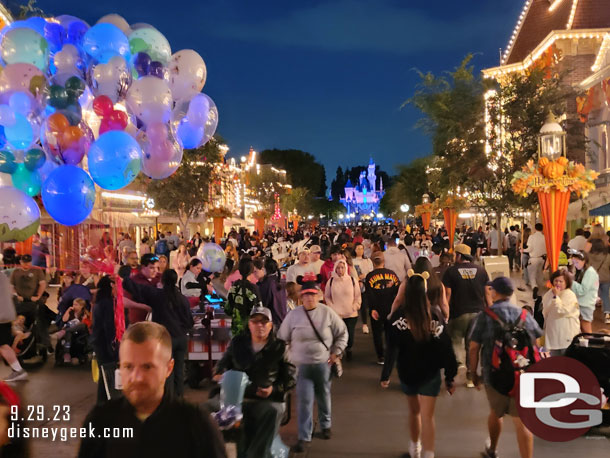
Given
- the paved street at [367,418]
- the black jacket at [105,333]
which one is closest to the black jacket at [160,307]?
the black jacket at [105,333]

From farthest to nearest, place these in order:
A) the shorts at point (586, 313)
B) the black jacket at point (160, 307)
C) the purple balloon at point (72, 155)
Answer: the shorts at point (586, 313) → the purple balloon at point (72, 155) → the black jacket at point (160, 307)

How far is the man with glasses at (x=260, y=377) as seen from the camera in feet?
16.0

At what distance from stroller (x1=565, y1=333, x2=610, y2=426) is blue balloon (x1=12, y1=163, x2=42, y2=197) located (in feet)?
23.1

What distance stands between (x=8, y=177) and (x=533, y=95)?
53.7ft

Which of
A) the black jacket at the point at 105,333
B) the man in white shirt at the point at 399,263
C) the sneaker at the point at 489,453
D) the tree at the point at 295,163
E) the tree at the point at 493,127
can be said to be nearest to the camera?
the sneaker at the point at 489,453

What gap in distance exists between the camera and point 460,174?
22.4m

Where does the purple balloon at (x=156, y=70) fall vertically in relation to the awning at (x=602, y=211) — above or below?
above

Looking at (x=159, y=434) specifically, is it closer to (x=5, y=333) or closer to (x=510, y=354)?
(x=510, y=354)

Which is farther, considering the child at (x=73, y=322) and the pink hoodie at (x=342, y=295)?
the child at (x=73, y=322)

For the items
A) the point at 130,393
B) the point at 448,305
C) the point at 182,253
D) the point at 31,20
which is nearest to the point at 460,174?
the point at 182,253

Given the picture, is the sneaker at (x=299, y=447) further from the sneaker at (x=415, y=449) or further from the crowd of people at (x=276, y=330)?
the sneaker at (x=415, y=449)

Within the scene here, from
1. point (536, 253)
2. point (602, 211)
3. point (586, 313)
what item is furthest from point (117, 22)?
point (602, 211)

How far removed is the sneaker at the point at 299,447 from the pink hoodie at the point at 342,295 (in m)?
3.77

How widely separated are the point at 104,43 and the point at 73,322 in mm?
4404
